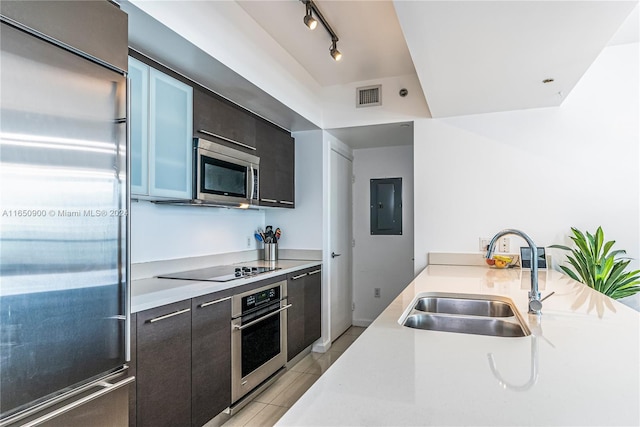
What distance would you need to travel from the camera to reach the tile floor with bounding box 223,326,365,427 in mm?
2404

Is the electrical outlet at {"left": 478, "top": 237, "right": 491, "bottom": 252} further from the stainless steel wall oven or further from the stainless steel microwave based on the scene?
the stainless steel microwave

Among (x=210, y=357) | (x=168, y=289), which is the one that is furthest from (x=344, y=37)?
(x=210, y=357)

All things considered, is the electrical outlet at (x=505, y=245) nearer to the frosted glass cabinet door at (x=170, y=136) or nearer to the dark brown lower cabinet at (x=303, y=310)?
the dark brown lower cabinet at (x=303, y=310)

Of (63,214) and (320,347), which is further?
(320,347)

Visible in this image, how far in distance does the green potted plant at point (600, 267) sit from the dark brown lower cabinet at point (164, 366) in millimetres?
2613

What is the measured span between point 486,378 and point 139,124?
6.22 feet

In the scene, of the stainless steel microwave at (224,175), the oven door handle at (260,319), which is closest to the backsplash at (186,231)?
the stainless steel microwave at (224,175)

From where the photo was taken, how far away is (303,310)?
332 cm

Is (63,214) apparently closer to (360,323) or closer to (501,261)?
(501,261)

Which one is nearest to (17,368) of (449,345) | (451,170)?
(449,345)

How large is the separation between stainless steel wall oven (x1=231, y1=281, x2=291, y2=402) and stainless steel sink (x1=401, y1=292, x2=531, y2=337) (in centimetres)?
116

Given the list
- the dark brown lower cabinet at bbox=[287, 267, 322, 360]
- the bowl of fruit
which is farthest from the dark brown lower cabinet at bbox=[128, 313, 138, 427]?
the bowl of fruit

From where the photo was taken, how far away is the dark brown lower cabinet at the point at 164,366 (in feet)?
5.60

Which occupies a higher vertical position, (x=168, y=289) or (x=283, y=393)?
(x=168, y=289)
